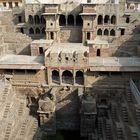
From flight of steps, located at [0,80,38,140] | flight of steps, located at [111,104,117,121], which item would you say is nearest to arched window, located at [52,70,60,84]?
flight of steps, located at [0,80,38,140]

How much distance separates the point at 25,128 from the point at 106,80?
926cm

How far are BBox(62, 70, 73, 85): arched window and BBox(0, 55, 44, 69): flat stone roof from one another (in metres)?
2.58

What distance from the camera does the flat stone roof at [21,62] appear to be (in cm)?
2648

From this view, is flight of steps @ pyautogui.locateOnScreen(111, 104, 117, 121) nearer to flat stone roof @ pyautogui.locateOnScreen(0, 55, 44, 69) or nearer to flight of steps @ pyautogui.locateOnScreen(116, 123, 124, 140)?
flight of steps @ pyautogui.locateOnScreen(116, 123, 124, 140)

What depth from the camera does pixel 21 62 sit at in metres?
27.7

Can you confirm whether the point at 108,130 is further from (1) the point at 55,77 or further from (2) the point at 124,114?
(1) the point at 55,77

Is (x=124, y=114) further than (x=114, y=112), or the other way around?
(x=114, y=112)

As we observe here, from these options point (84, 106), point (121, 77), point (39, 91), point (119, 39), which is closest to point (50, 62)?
point (39, 91)

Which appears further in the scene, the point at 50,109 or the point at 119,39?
the point at 119,39

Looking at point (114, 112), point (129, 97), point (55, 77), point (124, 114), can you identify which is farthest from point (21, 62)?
point (124, 114)

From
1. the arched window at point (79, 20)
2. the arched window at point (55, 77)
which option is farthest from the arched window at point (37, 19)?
the arched window at point (55, 77)

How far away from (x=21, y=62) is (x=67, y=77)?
5.14 m

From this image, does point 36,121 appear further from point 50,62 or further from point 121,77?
point 121,77

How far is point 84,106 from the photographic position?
961 inches
